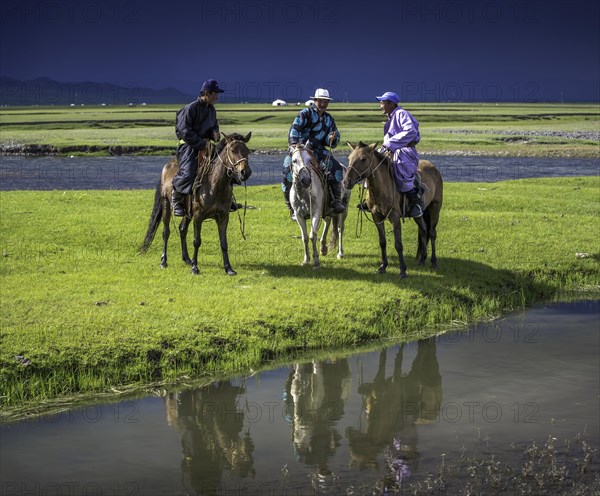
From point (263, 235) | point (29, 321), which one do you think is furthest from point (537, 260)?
point (29, 321)

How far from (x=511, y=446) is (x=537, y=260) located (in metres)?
9.46

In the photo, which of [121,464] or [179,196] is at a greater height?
[179,196]

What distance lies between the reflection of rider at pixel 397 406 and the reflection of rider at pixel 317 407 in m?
0.28

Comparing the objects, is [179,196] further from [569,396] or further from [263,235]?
[569,396]

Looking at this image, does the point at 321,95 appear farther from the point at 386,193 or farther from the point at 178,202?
the point at 178,202

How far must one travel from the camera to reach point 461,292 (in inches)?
580

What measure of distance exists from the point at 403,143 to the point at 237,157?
10.3 ft

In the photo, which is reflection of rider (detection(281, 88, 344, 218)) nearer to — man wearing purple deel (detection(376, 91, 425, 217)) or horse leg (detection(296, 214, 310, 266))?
horse leg (detection(296, 214, 310, 266))

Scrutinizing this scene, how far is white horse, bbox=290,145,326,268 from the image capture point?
601 inches

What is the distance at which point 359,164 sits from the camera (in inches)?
563

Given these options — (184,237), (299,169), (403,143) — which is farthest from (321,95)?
(184,237)

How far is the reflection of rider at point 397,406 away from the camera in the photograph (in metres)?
8.52

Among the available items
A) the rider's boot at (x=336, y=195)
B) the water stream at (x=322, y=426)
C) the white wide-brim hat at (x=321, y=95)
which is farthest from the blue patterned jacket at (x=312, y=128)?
the water stream at (x=322, y=426)

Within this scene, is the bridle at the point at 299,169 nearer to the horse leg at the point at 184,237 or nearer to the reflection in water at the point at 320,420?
the horse leg at the point at 184,237
